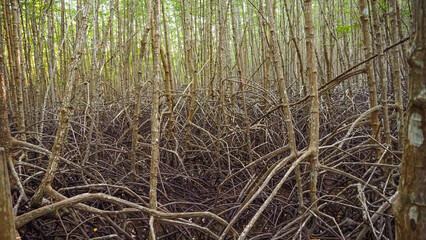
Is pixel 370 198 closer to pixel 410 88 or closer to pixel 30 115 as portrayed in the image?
pixel 410 88

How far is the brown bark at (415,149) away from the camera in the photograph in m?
0.56

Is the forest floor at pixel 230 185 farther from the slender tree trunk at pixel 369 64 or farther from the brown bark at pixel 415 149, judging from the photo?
the brown bark at pixel 415 149

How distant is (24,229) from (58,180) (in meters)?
0.60

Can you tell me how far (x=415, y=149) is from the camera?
602 mm

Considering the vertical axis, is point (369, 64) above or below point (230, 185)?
above

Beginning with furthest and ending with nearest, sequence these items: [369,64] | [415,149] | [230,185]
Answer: [230,185] → [369,64] → [415,149]

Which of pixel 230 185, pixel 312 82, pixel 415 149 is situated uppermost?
pixel 312 82

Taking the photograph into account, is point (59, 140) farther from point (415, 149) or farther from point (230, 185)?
point (230, 185)

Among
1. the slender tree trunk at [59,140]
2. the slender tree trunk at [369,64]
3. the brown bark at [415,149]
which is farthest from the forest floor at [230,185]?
the brown bark at [415,149]

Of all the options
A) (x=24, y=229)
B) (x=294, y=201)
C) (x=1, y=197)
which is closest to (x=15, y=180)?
(x=24, y=229)

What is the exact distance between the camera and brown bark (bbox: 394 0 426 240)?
0.56m

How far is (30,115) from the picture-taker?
10.4ft

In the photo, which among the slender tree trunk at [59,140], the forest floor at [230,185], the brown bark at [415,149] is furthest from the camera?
the forest floor at [230,185]

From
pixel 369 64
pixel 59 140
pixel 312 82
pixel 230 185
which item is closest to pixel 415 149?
pixel 312 82
